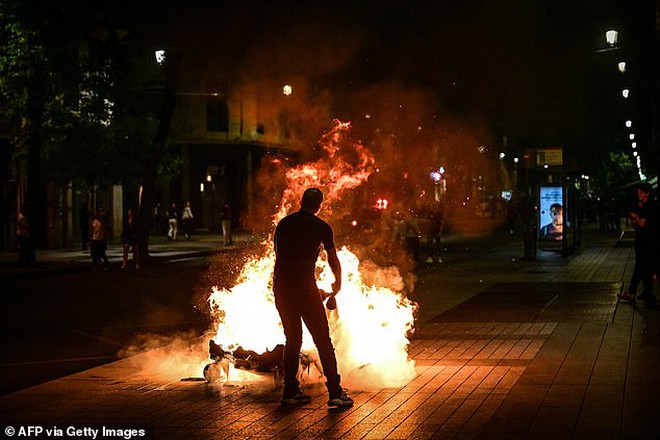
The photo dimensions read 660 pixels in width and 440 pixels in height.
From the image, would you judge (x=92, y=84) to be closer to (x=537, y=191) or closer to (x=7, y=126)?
(x=7, y=126)

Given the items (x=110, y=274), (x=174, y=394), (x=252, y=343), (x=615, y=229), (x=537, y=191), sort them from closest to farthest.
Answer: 1. (x=174, y=394)
2. (x=252, y=343)
3. (x=110, y=274)
4. (x=537, y=191)
5. (x=615, y=229)

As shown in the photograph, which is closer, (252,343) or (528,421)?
(528,421)

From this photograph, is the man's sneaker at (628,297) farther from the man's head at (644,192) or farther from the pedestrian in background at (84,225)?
the pedestrian in background at (84,225)

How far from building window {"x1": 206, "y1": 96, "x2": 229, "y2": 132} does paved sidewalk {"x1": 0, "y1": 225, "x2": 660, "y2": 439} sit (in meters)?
44.3

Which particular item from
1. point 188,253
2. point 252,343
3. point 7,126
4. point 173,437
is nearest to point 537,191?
point 188,253

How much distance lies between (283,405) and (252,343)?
1512mm

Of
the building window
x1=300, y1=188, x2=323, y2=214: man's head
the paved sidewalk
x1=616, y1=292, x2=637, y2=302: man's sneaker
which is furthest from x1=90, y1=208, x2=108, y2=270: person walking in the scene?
the building window

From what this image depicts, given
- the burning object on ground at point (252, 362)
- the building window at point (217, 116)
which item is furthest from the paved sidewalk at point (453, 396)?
the building window at point (217, 116)

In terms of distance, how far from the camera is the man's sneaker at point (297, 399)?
744 cm

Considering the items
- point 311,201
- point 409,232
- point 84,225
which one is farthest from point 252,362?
point 84,225

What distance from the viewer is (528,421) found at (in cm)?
672

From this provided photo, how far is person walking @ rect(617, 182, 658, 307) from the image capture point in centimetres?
1433

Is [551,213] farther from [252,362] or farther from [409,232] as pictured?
[252,362]

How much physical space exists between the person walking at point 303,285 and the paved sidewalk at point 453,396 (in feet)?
0.85
